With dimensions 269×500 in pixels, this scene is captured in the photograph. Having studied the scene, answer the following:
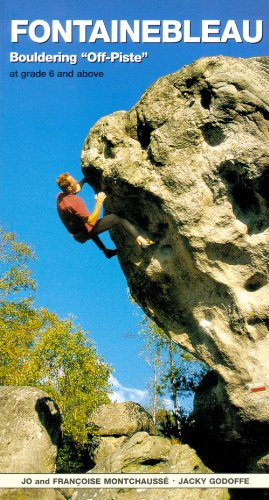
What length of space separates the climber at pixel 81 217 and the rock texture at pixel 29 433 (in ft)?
19.8

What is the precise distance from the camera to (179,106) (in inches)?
478

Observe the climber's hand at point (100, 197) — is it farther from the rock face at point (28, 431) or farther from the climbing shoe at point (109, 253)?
the rock face at point (28, 431)

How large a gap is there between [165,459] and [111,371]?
18.5m

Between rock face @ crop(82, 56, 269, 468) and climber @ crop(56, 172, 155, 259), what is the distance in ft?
1.76

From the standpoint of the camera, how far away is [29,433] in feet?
52.2

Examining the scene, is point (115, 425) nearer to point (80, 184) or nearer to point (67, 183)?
point (80, 184)

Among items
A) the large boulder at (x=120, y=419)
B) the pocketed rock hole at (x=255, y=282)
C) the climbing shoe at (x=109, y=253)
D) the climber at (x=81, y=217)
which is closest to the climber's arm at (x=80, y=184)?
the climber at (x=81, y=217)

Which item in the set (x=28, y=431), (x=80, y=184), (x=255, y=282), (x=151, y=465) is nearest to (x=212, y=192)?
(x=255, y=282)

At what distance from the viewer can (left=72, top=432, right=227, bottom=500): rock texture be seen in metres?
12.5

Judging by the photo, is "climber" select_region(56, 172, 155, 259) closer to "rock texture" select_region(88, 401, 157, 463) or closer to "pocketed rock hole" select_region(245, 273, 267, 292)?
"pocketed rock hole" select_region(245, 273, 267, 292)

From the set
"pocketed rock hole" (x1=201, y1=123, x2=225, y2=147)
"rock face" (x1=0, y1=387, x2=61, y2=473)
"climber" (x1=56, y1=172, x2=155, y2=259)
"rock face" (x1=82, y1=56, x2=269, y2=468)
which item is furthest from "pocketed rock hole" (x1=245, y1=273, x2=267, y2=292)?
"rock face" (x1=0, y1=387, x2=61, y2=473)

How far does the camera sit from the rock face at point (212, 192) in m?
11.5

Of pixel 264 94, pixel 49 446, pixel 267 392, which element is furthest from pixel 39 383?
pixel 264 94

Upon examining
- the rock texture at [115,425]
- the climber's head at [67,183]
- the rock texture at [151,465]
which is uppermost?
the climber's head at [67,183]
